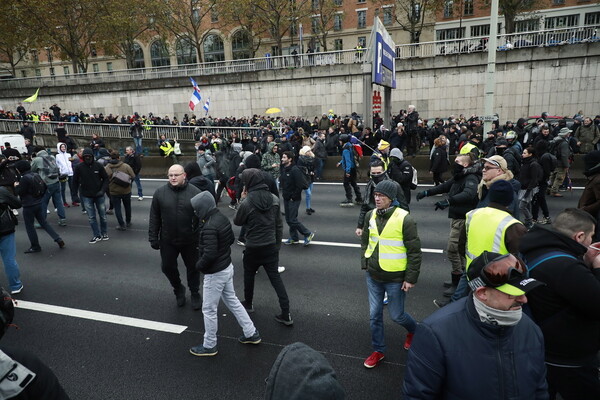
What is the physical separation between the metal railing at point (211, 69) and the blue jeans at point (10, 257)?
26.9 meters

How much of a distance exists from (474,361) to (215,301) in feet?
9.79

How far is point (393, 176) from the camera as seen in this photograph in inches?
287

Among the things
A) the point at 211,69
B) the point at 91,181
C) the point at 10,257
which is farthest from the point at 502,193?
Result: the point at 211,69

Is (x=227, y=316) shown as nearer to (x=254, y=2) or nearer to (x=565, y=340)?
(x=565, y=340)

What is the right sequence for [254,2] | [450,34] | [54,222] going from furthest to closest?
Answer: [450,34] → [254,2] → [54,222]

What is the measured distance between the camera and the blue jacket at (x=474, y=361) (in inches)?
79.7

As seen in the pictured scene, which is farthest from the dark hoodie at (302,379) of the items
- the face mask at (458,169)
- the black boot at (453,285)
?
the face mask at (458,169)

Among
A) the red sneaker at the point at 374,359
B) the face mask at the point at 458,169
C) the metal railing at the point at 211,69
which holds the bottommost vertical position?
the red sneaker at the point at 374,359

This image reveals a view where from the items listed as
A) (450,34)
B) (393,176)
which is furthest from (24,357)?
(450,34)

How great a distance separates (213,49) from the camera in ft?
192

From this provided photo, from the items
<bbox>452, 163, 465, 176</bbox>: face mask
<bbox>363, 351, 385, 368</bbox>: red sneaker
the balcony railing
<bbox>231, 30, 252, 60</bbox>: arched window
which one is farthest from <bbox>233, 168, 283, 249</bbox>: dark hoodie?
<bbox>231, 30, 252, 60</bbox>: arched window

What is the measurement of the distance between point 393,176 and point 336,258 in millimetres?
1845

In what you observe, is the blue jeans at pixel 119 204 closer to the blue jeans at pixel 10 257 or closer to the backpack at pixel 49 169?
the backpack at pixel 49 169

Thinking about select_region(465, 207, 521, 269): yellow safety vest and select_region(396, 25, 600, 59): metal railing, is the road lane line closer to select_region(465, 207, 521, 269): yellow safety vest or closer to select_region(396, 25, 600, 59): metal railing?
select_region(465, 207, 521, 269): yellow safety vest
